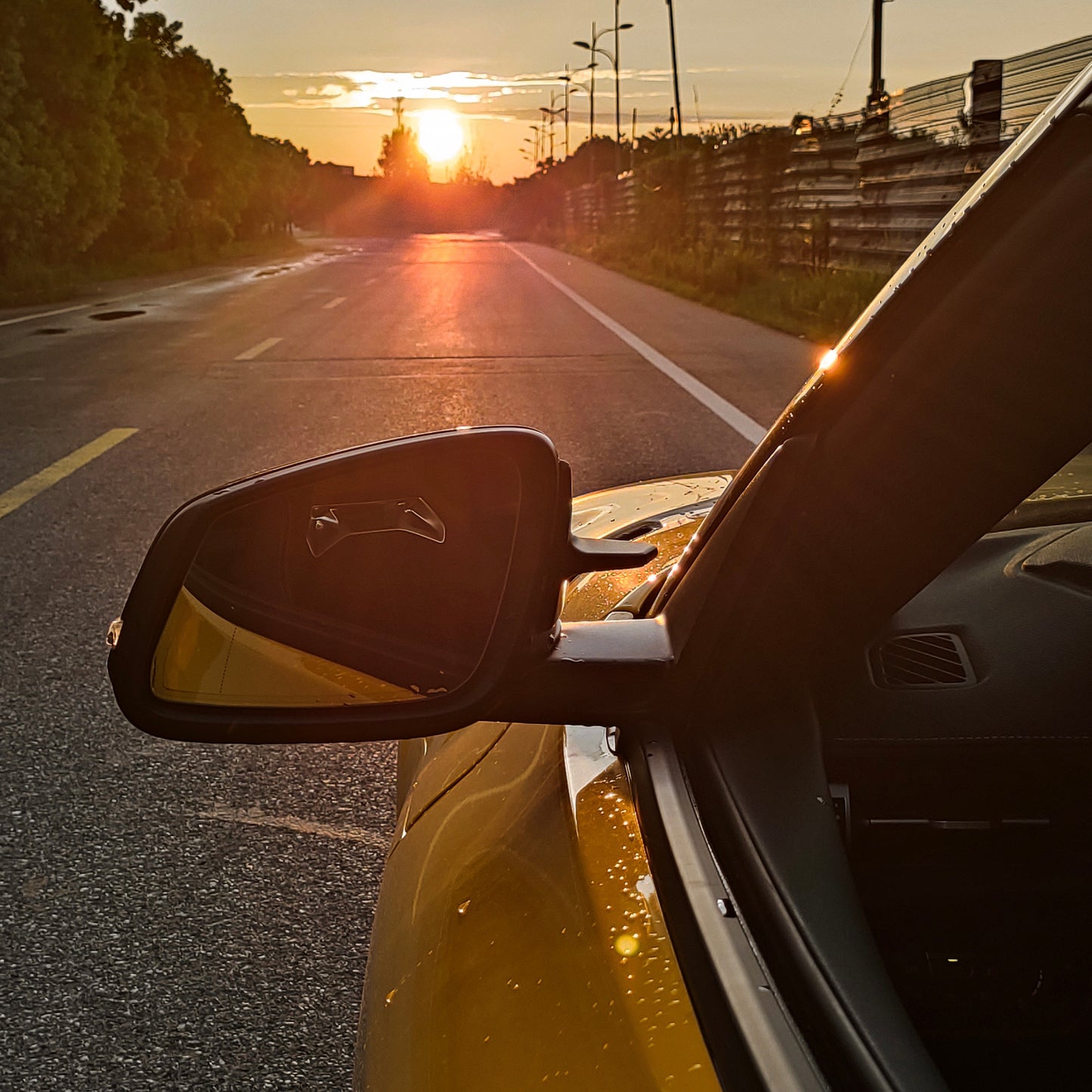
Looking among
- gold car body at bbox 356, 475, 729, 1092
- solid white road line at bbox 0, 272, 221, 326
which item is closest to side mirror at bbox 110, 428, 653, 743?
gold car body at bbox 356, 475, 729, 1092

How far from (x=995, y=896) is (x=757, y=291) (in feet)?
65.1

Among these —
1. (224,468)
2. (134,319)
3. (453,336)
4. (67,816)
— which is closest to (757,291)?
(453,336)

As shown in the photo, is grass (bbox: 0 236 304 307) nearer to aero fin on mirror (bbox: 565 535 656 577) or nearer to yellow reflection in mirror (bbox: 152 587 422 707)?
yellow reflection in mirror (bbox: 152 587 422 707)

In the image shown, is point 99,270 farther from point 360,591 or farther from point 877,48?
point 360,591

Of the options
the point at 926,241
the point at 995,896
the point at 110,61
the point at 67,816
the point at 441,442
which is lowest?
the point at 67,816

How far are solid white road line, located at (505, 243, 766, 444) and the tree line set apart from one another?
1458cm

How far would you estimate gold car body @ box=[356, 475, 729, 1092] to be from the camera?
3.12 feet

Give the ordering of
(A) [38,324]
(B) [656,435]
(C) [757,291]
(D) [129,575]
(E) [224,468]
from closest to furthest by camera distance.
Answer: (D) [129,575]
(E) [224,468]
(B) [656,435]
(A) [38,324]
(C) [757,291]

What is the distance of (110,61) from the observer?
33156 mm

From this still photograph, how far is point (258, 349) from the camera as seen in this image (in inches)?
538

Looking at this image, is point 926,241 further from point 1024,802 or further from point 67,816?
point 67,816

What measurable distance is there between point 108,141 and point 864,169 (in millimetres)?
20677

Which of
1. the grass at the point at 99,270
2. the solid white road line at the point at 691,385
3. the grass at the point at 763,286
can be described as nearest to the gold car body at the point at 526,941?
the solid white road line at the point at 691,385

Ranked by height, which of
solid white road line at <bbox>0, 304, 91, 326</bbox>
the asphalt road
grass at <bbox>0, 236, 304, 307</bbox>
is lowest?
the asphalt road
